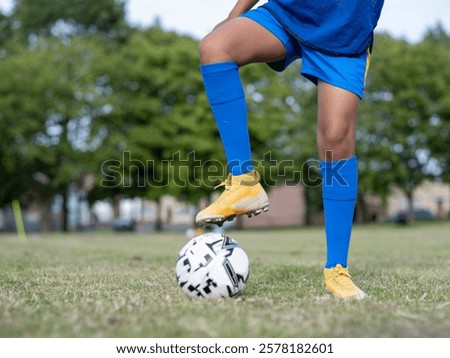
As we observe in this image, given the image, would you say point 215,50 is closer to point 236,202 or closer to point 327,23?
point 327,23

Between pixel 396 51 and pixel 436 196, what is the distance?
123 ft

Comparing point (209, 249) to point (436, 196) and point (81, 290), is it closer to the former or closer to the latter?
point (81, 290)

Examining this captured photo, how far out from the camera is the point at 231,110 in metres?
3.62

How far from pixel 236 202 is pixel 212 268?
16.1 inches

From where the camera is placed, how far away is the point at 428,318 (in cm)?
282

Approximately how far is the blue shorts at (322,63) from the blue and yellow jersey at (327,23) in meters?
0.04

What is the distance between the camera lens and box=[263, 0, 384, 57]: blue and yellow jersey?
3568 millimetres

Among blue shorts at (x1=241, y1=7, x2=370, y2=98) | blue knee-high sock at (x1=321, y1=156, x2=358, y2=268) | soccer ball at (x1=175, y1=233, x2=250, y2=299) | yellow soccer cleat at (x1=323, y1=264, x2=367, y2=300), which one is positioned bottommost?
yellow soccer cleat at (x1=323, y1=264, x2=367, y2=300)

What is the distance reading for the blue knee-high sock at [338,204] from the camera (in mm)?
3688

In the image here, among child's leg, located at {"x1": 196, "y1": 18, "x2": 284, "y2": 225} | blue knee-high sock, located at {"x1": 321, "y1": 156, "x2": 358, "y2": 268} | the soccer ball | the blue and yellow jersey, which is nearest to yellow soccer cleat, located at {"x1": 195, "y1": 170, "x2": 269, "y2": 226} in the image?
child's leg, located at {"x1": 196, "y1": 18, "x2": 284, "y2": 225}

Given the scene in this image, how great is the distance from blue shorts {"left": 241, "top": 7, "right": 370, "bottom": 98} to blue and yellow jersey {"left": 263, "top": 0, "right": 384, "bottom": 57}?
4cm

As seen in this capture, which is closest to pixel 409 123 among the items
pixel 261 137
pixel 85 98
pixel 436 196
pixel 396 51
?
pixel 396 51

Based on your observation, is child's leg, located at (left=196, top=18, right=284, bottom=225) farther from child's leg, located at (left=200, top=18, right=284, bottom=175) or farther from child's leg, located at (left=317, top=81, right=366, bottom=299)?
child's leg, located at (left=317, top=81, right=366, bottom=299)
